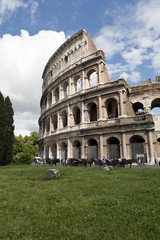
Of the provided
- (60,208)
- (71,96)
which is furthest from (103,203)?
(71,96)

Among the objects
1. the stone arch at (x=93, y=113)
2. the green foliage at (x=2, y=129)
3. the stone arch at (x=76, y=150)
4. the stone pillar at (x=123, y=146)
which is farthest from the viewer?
the stone arch at (x=93, y=113)

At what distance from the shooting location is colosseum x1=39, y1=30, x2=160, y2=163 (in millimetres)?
20266

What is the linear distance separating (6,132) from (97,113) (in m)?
13.3

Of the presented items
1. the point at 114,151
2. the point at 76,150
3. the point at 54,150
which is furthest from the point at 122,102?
the point at 54,150

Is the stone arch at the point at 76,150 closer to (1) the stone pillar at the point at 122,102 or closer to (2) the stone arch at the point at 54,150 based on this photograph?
(2) the stone arch at the point at 54,150

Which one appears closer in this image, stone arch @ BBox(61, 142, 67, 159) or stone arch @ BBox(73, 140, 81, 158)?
stone arch @ BBox(73, 140, 81, 158)

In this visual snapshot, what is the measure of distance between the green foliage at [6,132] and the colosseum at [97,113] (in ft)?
25.3

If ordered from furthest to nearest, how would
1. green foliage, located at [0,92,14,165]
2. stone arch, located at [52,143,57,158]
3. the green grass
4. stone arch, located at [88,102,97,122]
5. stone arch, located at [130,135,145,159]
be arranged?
stone arch, located at [52,143,57,158] < stone arch, located at [88,102,97,122] < green foliage, located at [0,92,14,165] < stone arch, located at [130,135,145,159] < the green grass

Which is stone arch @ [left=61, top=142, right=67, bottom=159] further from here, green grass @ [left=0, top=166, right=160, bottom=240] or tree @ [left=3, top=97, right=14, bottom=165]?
green grass @ [left=0, top=166, right=160, bottom=240]

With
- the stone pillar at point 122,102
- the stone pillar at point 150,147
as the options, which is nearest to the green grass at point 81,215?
the stone pillar at point 150,147

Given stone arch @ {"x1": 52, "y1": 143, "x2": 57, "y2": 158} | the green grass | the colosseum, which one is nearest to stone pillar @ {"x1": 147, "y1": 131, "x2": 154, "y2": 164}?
the colosseum

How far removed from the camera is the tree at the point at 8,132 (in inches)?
893

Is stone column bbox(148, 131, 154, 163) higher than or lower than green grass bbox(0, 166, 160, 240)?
higher

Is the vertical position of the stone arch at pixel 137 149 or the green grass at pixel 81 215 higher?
the stone arch at pixel 137 149
